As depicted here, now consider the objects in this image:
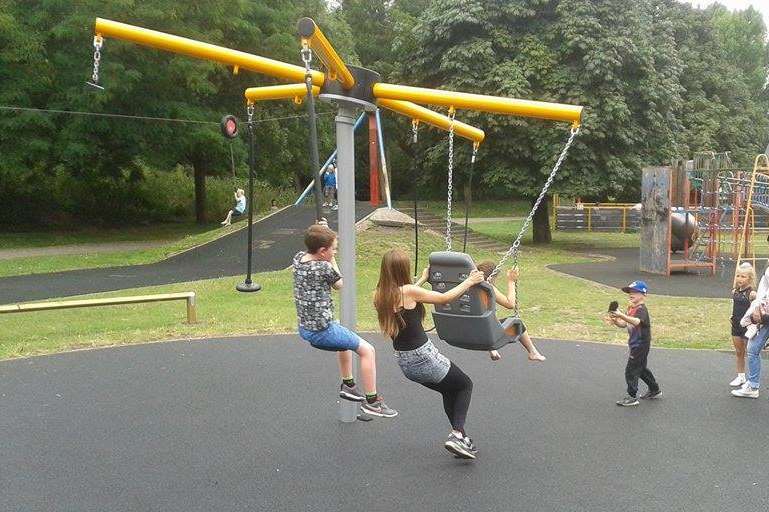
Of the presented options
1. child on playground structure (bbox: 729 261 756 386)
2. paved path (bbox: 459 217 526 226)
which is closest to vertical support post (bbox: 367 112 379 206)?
child on playground structure (bbox: 729 261 756 386)

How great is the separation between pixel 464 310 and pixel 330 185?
65.2 ft

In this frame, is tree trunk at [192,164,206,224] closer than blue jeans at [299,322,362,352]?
No

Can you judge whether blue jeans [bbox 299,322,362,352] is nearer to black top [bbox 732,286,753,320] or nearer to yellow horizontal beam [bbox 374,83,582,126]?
yellow horizontal beam [bbox 374,83,582,126]

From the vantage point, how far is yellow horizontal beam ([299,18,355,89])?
16.7 feet

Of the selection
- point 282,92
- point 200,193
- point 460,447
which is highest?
point 282,92

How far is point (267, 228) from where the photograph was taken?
25188 millimetres

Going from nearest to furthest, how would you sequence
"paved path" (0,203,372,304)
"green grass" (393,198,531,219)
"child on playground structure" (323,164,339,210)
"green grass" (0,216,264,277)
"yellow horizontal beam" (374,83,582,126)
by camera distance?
"yellow horizontal beam" (374,83,582,126) → "paved path" (0,203,372,304) → "green grass" (0,216,264,277) → "child on playground structure" (323,164,339,210) → "green grass" (393,198,531,219)

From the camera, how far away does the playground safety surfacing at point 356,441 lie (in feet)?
15.3

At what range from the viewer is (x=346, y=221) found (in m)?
6.38

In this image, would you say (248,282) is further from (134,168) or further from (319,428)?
(134,168)

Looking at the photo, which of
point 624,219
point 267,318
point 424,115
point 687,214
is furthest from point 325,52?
point 624,219

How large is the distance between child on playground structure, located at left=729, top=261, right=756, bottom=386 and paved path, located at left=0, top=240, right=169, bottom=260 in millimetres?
19336

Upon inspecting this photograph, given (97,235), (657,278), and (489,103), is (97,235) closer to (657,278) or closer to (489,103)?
(657,278)

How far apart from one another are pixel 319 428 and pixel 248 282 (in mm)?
2489
